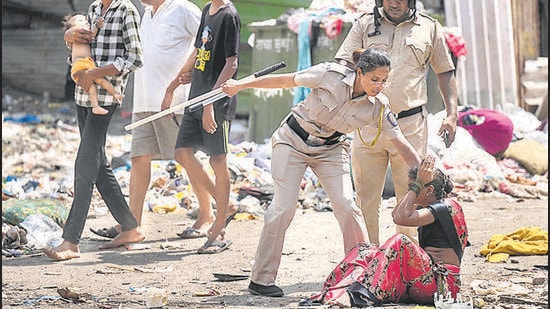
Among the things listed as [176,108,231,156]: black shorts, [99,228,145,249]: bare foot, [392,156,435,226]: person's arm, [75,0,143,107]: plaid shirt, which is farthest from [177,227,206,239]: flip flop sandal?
[392,156,435,226]: person's arm

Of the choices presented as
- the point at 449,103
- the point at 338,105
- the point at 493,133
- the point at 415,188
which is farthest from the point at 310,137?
the point at 493,133

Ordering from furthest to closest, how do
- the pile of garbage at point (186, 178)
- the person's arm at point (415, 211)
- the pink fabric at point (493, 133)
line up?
the pink fabric at point (493, 133), the pile of garbage at point (186, 178), the person's arm at point (415, 211)

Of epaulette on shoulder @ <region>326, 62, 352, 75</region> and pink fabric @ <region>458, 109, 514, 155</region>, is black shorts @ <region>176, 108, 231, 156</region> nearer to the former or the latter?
epaulette on shoulder @ <region>326, 62, 352, 75</region>

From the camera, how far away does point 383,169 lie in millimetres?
6262

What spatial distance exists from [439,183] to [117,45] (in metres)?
2.71

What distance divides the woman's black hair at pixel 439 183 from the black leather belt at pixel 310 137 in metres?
0.50

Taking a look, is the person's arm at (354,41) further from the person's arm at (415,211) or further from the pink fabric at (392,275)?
the pink fabric at (392,275)

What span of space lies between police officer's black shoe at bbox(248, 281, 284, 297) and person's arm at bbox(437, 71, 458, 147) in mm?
1420

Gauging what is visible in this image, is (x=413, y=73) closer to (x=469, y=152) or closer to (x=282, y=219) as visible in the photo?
(x=282, y=219)

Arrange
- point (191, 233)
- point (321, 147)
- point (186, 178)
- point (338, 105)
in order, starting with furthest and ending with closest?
1. point (186, 178)
2. point (191, 233)
3. point (321, 147)
4. point (338, 105)

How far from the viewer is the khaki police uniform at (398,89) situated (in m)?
6.13

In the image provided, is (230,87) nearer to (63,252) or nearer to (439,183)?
(439,183)

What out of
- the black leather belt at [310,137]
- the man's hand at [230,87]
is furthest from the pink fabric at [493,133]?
the man's hand at [230,87]

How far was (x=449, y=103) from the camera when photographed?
6.22m
